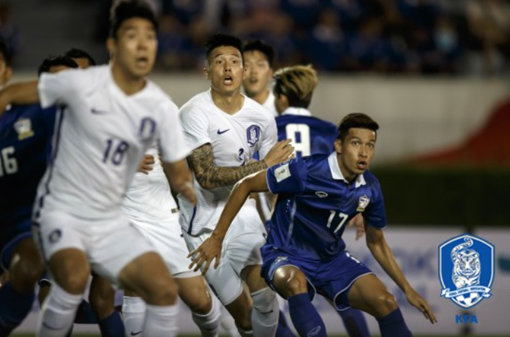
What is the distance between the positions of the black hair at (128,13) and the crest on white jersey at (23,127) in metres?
0.89

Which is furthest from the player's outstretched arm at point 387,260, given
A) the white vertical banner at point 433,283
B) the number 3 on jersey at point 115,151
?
the white vertical banner at point 433,283

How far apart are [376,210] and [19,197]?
2.49 m

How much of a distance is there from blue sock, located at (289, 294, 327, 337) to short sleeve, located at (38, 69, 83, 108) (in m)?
2.18

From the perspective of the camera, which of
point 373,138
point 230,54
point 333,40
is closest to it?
point 373,138

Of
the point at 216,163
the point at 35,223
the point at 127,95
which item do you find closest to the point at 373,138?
the point at 216,163

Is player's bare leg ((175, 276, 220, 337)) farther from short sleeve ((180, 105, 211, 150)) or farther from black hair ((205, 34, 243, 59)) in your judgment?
black hair ((205, 34, 243, 59))

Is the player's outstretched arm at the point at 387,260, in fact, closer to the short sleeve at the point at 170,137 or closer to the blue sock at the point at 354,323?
the blue sock at the point at 354,323

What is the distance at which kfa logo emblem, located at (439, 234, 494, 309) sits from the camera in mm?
8867

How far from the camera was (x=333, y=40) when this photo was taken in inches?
624

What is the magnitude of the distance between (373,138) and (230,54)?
128cm

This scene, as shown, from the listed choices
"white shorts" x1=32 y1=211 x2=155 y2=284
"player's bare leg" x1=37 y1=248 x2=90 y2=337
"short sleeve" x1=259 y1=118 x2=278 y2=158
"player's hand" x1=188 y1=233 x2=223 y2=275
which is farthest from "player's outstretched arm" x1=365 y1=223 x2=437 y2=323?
"player's bare leg" x1=37 y1=248 x2=90 y2=337

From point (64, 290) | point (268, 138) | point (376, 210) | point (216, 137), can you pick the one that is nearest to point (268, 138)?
point (268, 138)

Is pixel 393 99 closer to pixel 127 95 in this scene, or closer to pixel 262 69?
pixel 262 69

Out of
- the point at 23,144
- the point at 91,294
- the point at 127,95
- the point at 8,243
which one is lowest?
the point at 91,294
